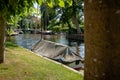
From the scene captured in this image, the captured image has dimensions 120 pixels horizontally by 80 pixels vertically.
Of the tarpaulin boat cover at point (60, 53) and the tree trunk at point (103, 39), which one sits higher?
the tree trunk at point (103, 39)

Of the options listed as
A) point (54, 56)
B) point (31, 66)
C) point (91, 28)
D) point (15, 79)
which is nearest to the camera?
point (91, 28)

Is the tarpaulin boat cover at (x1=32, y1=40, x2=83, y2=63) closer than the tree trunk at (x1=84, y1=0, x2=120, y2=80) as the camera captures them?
No

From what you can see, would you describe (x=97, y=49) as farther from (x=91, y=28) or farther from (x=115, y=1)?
(x=115, y=1)

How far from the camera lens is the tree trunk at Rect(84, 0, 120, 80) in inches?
137

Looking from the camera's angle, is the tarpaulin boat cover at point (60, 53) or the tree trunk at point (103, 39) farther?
the tarpaulin boat cover at point (60, 53)

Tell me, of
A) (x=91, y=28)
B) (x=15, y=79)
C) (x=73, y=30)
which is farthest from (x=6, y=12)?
(x=73, y=30)

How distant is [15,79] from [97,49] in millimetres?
5785

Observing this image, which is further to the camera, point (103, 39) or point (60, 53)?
point (60, 53)

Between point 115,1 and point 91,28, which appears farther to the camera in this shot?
point 91,28

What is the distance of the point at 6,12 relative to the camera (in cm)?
917

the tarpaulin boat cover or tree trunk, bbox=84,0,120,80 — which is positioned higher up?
tree trunk, bbox=84,0,120,80

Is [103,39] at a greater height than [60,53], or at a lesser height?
greater

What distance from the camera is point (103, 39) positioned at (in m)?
3.56

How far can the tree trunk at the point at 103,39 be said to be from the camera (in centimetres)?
347
